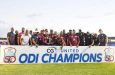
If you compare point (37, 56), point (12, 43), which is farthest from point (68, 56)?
point (12, 43)

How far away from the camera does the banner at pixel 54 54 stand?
1891cm

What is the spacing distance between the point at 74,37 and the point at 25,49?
3.37 meters

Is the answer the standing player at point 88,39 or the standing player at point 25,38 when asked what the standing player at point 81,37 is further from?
the standing player at point 25,38

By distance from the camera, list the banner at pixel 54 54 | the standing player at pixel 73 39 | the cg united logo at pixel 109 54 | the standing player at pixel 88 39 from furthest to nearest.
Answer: the standing player at pixel 88 39, the cg united logo at pixel 109 54, the standing player at pixel 73 39, the banner at pixel 54 54

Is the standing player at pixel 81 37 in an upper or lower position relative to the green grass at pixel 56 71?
upper

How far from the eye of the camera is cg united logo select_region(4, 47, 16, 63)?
61.6ft

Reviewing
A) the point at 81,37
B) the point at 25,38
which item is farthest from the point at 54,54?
the point at 81,37

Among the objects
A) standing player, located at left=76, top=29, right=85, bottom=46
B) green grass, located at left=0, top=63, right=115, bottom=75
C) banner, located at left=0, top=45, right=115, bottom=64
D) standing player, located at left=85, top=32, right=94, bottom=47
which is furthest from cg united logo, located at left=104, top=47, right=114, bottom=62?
green grass, located at left=0, top=63, right=115, bottom=75

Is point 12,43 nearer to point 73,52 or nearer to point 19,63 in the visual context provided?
point 19,63

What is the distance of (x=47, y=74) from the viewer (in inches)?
551

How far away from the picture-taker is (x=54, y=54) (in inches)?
781

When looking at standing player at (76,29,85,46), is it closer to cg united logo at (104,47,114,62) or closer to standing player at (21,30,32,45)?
cg united logo at (104,47,114,62)

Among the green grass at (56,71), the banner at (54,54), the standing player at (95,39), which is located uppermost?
the standing player at (95,39)

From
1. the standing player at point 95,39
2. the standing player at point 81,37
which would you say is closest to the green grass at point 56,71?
the standing player at point 81,37
